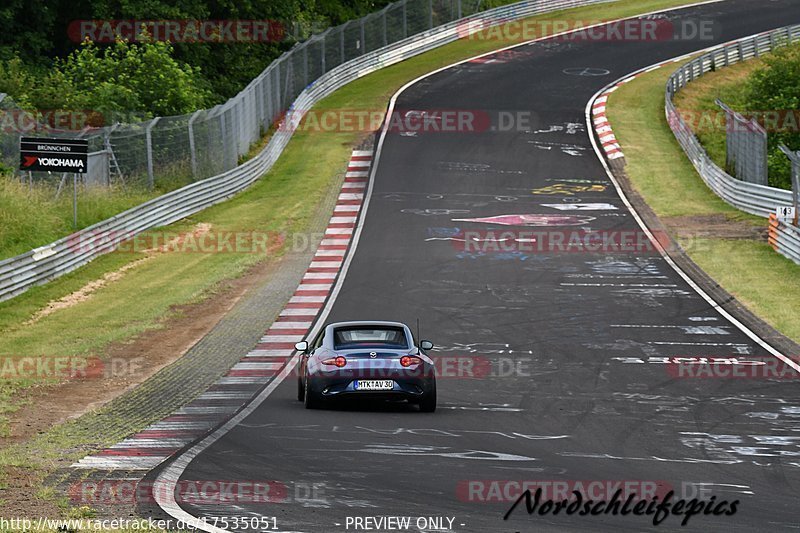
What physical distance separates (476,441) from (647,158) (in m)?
31.6

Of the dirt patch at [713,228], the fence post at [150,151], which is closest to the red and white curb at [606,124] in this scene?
the dirt patch at [713,228]

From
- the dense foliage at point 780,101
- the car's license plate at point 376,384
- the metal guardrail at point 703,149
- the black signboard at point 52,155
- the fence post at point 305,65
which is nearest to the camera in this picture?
the car's license plate at point 376,384

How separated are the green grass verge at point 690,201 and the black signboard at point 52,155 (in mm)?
14825

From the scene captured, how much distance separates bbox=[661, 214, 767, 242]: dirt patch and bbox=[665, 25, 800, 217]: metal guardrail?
96cm

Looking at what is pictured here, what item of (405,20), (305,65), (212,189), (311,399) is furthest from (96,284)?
(405,20)

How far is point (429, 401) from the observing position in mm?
16594

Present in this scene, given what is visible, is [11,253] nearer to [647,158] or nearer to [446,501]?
[446,501]

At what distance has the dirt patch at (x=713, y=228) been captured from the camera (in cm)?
3416

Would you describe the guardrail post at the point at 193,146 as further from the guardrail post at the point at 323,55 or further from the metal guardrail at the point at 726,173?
the guardrail post at the point at 323,55

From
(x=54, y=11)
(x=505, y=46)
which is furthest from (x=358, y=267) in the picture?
(x=505, y=46)

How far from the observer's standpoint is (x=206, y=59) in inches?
2206

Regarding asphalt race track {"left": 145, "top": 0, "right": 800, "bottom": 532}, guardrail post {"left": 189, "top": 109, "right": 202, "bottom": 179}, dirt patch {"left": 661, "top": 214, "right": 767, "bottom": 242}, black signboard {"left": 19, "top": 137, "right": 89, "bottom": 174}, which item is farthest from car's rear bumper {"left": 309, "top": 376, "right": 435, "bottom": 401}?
guardrail post {"left": 189, "top": 109, "right": 202, "bottom": 179}

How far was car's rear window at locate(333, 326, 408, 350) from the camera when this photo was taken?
1681 cm

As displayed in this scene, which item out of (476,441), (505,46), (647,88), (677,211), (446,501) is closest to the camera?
(446,501)
